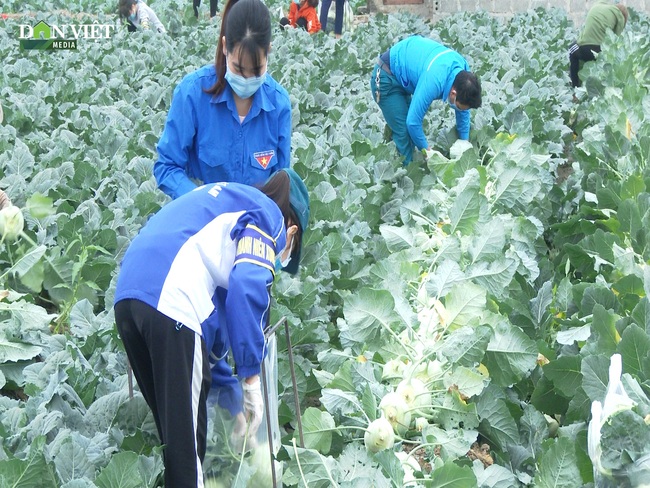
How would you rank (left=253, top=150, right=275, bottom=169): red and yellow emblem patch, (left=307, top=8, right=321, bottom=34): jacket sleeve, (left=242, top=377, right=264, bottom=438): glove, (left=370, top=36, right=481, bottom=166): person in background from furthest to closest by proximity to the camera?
(left=307, top=8, right=321, bottom=34): jacket sleeve
(left=370, top=36, right=481, bottom=166): person in background
(left=253, top=150, right=275, bottom=169): red and yellow emblem patch
(left=242, top=377, right=264, bottom=438): glove

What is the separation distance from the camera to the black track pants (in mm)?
2779

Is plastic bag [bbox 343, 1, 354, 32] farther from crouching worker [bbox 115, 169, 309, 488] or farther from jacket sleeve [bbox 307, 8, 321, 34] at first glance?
crouching worker [bbox 115, 169, 309, 488]

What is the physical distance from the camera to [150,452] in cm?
310

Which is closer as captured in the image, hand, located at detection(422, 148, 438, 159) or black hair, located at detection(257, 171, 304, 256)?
black hair, located at detection(257, 171, 304, 256)

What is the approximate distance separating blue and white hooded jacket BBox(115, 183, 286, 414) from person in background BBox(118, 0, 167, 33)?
402 inches

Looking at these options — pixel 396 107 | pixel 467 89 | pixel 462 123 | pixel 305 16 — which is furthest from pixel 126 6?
pixel 467 89

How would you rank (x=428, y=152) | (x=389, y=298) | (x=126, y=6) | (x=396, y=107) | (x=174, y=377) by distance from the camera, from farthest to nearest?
1. (x=126, y=6)
2. (x=396, y=107)
3. (x=428, y=152)
4. (x=389, y=298)
5. (x=174, y=377)

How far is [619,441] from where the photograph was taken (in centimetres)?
268

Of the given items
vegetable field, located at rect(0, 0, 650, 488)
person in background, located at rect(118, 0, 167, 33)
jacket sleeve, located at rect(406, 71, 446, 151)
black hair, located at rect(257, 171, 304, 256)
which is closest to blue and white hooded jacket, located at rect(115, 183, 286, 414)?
black hair, located at rect(257, 171, 304, 256)

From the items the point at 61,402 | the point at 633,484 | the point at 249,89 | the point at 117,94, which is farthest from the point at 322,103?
the point at 633,484

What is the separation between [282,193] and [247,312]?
501 millimetres

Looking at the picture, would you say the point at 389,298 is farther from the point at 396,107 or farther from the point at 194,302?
the point at 396,107

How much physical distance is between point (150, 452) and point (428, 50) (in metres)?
4.19

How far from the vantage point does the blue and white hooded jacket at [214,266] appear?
278 cm
